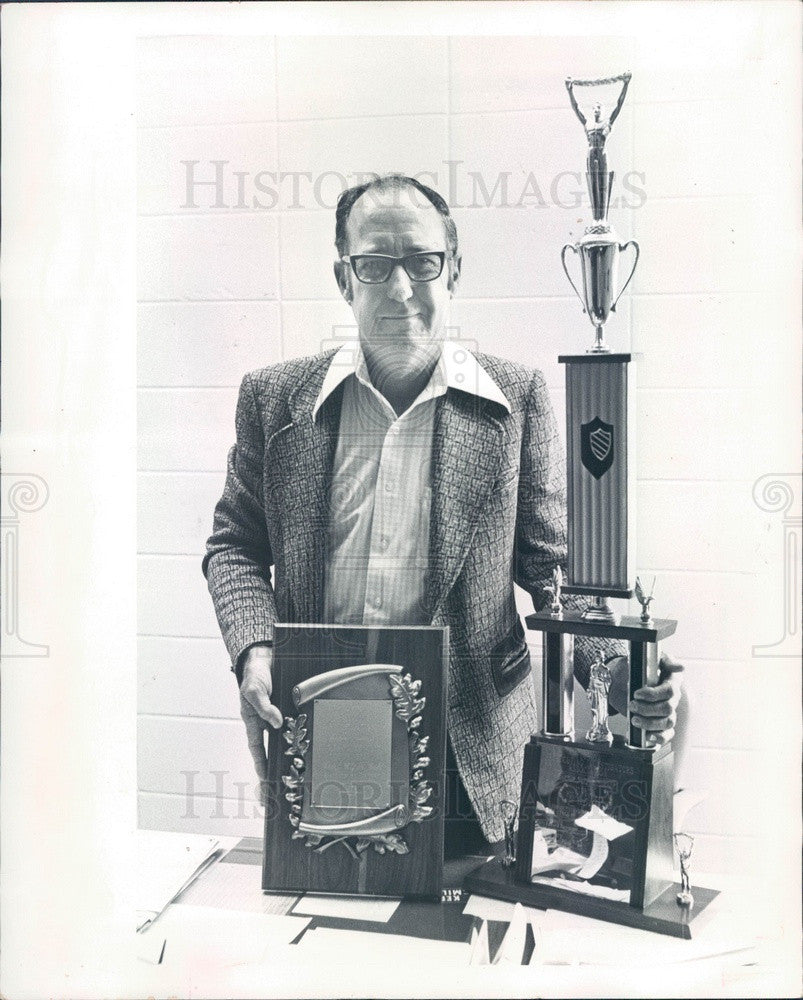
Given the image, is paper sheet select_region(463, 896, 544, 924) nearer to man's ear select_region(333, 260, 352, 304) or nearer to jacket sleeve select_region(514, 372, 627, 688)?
jacket sleeve select_region(514, 372, 627, 688)

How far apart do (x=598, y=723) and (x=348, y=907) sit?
21.0 inches

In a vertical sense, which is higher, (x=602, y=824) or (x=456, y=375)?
(x=456, y=375)

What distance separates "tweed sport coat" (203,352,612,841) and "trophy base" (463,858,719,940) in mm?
74

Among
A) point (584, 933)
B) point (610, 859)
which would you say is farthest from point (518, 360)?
point (584, 933)

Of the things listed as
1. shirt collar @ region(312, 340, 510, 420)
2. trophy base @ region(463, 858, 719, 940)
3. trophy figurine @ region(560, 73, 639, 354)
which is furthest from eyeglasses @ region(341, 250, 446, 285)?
trophy base @ region(463, 858, 719, 940)

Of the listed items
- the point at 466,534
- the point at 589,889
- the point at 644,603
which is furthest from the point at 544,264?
the point at 589,889

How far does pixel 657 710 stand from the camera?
1.63 meters

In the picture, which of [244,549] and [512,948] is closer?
[512,948]

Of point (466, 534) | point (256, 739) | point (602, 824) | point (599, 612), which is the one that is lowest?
point (602, 824)

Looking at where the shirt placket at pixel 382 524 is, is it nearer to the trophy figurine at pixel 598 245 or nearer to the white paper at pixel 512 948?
the trophy figurine at pixel 598 245

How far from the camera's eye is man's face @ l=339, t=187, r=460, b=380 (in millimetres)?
1706

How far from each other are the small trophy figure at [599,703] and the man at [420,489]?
0.05m

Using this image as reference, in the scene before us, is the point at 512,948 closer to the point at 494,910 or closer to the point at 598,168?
the point at 494,910

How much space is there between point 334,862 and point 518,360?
933mm
